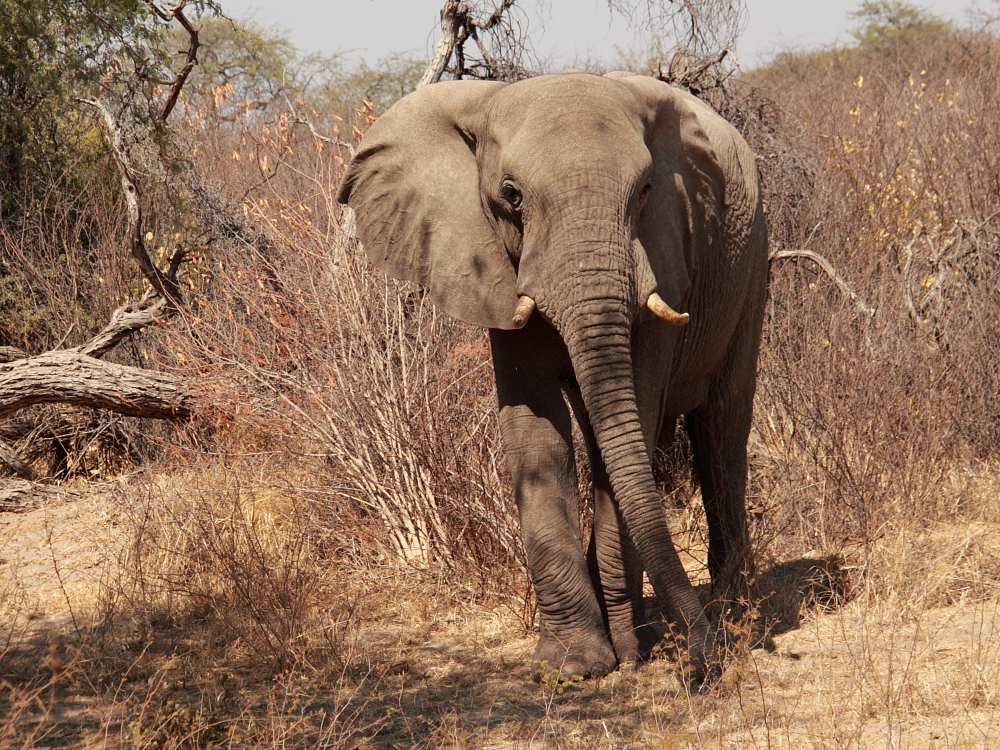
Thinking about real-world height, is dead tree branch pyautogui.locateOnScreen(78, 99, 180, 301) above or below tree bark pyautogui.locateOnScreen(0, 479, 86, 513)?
above

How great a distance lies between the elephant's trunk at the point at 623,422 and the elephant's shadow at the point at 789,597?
1.10 meters

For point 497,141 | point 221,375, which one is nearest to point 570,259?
point 497,141

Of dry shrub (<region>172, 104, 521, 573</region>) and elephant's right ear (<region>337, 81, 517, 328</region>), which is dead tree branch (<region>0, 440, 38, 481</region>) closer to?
dry shrub (<region>172, 104, 521, 573</region>)

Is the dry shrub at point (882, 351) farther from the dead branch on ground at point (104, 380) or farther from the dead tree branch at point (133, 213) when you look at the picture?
the dead tree branch at point (133, 213)

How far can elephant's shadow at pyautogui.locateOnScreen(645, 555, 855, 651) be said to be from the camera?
541 cm

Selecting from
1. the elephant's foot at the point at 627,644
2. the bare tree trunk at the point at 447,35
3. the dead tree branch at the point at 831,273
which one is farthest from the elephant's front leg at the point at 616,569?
the bare tree trunk at the point at 447,35

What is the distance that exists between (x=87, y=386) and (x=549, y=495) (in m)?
4.84

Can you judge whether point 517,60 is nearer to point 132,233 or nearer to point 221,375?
point 132,233

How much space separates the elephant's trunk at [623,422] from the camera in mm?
4023

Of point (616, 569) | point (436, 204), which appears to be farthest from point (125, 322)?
point (616, 569)

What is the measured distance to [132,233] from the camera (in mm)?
8523

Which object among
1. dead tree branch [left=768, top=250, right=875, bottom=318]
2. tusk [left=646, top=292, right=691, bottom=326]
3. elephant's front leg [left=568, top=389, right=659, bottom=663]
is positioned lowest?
elephant's front leg [left=568, top=389, right=659, bottom=663]

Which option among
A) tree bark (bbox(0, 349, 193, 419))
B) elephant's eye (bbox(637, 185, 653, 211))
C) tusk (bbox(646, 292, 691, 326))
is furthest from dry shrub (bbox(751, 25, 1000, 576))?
tree bark (bbox(0, 349, 193, 419))

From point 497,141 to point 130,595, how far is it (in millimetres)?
3287
